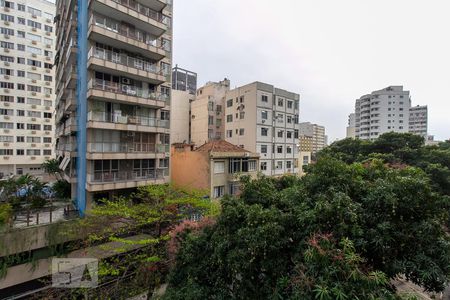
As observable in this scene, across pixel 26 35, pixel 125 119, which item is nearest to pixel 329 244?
pixel 125 119

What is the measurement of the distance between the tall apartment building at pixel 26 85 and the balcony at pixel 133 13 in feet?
88.0

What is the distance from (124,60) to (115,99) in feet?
10.8

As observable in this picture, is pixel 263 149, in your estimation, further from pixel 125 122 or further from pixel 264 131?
pixel 125 122

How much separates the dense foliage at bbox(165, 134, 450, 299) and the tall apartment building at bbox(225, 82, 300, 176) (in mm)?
21477

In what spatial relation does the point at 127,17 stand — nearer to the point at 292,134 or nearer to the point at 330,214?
the point at 330,214

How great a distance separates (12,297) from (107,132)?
1033cm

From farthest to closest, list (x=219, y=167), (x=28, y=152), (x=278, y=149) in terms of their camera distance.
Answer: (x=28, y=152), (x=278, y=149), (x=219, y=167)

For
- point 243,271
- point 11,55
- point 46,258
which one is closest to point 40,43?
point 11,55

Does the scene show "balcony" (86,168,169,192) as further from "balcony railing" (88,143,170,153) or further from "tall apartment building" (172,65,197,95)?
"tall apartment building" (172,65,197,95)

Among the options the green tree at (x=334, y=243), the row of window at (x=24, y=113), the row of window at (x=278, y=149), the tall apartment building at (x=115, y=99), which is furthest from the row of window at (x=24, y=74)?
the green tree at (x=334, y=243)

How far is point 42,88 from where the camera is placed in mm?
34750

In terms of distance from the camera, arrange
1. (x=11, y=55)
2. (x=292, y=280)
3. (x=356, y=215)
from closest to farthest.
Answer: (x=292, y=280) < (x=356, y=215) < (x=11, y=55)

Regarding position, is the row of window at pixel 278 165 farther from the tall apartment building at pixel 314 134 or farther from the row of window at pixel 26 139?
the tall apartment building at pixel 314 134

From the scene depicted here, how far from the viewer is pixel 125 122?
16.6 meters
